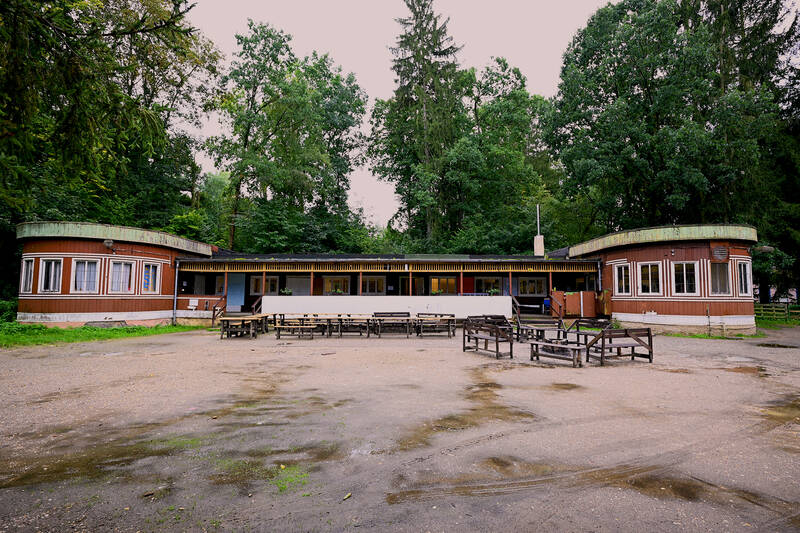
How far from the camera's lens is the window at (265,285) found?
25.9 m

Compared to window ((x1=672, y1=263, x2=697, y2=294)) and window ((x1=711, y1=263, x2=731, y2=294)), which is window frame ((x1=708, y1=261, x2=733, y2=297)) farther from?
window ((x1=672, y1=263, x2=697, y2=294))

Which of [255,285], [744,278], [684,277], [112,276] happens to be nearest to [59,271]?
[112,276]

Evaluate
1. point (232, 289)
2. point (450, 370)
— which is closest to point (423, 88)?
point (232, 289)

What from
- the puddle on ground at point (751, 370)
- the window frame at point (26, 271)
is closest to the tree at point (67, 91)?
the puddle on ground at point (751, 370)

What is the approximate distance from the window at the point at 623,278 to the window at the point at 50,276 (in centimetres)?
2620

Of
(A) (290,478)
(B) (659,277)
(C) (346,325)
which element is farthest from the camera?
(B) (659,277)

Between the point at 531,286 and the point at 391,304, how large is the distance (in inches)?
397

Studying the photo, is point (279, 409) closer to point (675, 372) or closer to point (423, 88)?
point (675, 372)

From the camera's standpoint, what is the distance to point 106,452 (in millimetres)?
4316

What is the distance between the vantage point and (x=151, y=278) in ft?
68.1

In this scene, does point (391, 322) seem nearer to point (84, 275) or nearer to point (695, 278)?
point (695, 278)

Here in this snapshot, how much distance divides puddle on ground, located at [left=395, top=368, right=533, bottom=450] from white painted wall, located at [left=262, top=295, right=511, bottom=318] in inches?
541

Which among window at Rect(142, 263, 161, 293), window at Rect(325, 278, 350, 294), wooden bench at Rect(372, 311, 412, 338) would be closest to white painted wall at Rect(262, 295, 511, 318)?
wooden bench at Rect(372, 311, 412, 338)

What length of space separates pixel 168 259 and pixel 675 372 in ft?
74.9
